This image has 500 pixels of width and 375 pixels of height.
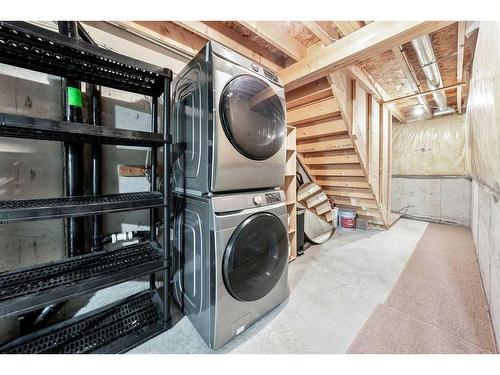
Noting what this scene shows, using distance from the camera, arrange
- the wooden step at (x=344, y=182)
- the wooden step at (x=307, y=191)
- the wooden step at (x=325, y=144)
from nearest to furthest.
Answer: the wooden step at (x=325, y=144) < the wooden step at (x=344, y=182) < the wooden step at (x=307, y=191)

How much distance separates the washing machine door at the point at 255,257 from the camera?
3.51 feet

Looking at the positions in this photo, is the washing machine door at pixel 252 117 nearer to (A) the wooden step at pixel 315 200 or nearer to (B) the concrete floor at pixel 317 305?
(B) the concrete floor at pixel 317 305

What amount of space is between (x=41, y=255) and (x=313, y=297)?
196 centimetres

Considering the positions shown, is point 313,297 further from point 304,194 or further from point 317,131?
point 317,131

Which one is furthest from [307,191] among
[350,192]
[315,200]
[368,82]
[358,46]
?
[358,46]

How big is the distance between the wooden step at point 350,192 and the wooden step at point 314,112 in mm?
1402

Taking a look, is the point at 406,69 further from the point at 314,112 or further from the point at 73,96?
the point at 73,96

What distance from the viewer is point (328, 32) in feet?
5.43

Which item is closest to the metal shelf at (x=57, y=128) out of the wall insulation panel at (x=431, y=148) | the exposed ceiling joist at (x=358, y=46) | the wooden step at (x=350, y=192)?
the exposed ceiling joist at (x=358, y=46)

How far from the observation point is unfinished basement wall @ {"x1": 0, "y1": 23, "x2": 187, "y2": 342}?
112 centimetres

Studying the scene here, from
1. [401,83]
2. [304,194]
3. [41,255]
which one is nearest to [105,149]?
[41,255]

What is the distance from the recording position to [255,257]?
1.22 metres

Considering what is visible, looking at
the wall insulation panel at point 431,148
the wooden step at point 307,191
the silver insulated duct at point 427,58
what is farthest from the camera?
the wall insulation panel at point 431,148

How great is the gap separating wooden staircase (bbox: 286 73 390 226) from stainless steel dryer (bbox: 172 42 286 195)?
108 cm
